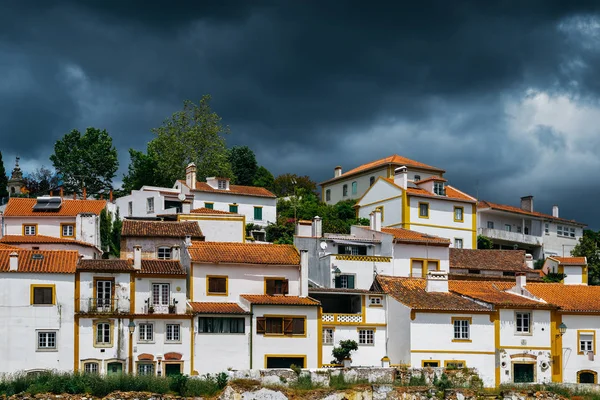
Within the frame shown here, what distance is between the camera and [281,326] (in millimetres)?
60750

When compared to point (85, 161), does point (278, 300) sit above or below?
below

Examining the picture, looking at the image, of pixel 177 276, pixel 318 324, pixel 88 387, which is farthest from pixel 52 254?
pixel 318 324

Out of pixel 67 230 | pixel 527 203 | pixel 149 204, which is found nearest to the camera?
pixel 67 230

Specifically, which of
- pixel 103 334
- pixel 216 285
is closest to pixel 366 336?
pixel 216 285

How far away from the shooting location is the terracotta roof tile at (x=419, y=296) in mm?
62812

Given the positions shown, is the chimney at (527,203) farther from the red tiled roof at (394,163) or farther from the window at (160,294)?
the window at (160,294)

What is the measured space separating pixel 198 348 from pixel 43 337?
9101 millimetres

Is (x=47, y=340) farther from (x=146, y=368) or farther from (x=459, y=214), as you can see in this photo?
(x=459, y=214)

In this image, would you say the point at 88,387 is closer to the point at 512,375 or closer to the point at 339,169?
the point at 512,375

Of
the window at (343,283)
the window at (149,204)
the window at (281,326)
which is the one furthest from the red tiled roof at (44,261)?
the window at (149,204)

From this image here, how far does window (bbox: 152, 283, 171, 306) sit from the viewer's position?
197ft

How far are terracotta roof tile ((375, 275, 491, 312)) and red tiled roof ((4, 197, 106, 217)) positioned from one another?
2637 centimetres

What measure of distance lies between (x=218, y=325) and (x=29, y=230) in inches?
987

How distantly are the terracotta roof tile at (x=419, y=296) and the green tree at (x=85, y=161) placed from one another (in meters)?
50.3
